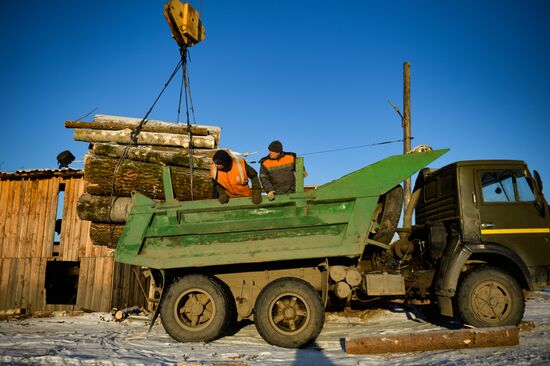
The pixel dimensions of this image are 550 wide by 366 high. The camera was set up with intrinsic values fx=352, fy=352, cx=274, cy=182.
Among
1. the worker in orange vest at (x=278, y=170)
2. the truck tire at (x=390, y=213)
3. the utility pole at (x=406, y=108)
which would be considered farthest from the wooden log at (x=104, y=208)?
the utility pole at (x=406, y=108)

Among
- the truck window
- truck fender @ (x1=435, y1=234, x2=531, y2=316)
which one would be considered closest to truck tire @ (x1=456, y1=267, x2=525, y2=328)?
truck fender @ (x1=435, y1=234, x2=531, y2=316)

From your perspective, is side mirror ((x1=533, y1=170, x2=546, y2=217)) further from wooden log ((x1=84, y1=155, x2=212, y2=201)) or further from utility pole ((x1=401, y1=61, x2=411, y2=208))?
wooden log ((x1=84, y1=155, x2=212, y2=201))

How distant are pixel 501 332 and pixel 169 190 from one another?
4.99 meters

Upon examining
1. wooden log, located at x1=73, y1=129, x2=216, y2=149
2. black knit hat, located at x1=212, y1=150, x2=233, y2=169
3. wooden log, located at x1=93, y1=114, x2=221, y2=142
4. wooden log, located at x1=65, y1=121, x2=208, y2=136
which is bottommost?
black knit hat, located at x1=212, y1=150, x2=233, y2=169

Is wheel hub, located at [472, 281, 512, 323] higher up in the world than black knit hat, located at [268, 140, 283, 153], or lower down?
lower down

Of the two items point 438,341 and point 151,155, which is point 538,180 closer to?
point 438,341

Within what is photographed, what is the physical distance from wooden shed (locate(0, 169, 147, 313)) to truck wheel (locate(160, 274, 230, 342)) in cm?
614

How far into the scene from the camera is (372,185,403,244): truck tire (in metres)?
5.58

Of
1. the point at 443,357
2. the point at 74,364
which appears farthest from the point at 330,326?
the point at 74,364

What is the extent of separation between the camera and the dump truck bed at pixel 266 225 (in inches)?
203

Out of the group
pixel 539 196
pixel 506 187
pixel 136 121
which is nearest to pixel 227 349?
pixel 506 187

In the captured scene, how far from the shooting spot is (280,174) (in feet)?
19.5

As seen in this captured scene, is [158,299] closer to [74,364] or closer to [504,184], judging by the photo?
[74,364]

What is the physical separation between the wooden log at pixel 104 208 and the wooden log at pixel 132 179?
0.16m
